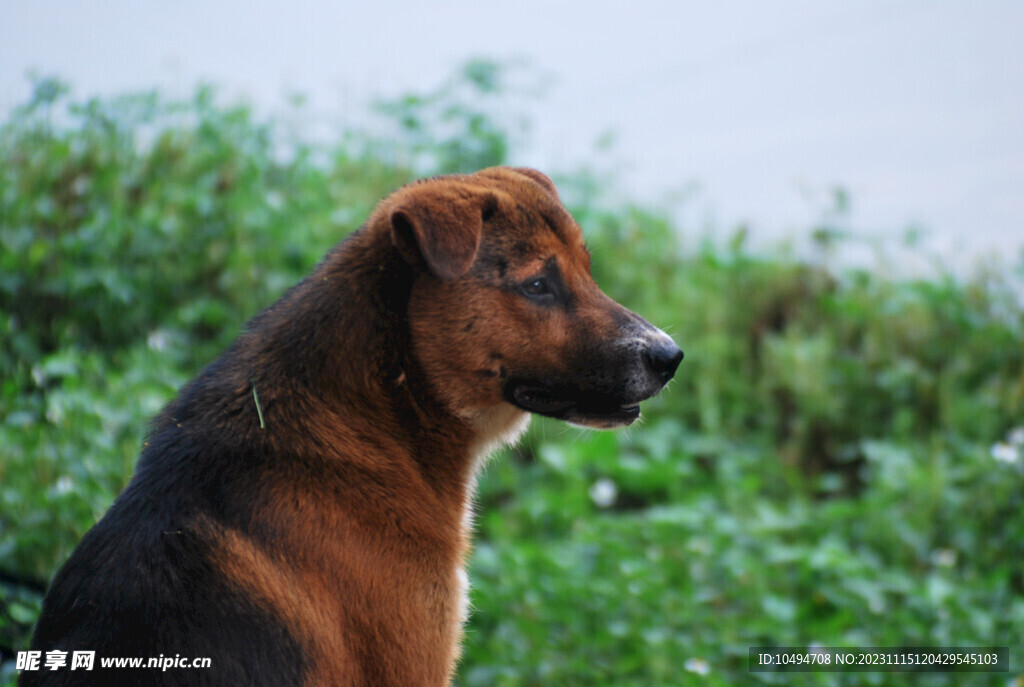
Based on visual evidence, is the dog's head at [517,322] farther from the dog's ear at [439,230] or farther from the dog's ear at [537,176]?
the dog's ear at [537,176]

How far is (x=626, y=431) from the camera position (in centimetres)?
→ 656

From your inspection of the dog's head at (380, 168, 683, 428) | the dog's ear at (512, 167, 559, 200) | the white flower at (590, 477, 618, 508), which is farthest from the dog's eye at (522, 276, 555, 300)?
the white flower at (590, 477, 618, 508)

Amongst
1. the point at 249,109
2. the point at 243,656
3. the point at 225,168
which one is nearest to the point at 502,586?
the point at 243,656

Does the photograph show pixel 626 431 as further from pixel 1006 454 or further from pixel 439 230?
pixel 439 230

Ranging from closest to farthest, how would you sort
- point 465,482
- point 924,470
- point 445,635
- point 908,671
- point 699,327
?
1. point 445,635
2. point 465,482
3. point 908,671
4. point 924,470
5. point 699,327

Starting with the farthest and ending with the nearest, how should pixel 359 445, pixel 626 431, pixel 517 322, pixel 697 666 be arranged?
pixel 626 431 → pixel 697 666 → pixel 517 322 → pixel 359 445

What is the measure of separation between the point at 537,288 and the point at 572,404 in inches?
17.3

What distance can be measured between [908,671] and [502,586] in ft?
7.01

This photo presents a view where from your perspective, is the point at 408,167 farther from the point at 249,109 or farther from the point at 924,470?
the point at 924,470

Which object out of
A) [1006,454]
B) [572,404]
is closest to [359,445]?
[572,404]

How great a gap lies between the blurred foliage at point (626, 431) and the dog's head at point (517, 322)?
1.78 meters

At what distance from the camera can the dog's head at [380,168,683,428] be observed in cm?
310

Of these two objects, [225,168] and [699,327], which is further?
[699,327]

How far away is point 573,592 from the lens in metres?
4.75
